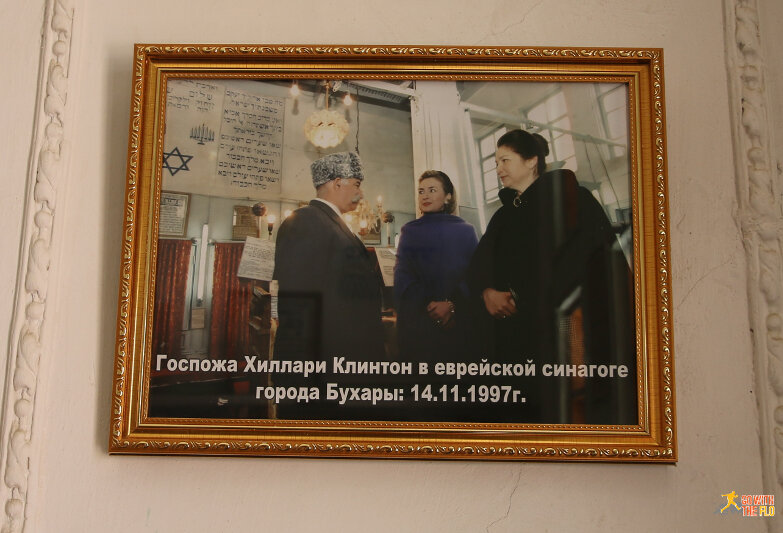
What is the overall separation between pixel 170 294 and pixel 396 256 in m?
0.49

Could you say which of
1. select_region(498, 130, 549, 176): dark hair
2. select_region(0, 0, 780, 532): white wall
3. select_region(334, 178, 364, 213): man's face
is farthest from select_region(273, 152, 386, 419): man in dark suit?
select_region(498, 130, 549, 176): dark hair

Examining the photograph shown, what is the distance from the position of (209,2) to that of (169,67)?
202 millimetres

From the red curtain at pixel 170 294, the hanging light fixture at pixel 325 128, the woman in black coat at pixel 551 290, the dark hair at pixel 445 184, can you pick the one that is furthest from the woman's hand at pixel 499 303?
the red curtain at pixel 170 294

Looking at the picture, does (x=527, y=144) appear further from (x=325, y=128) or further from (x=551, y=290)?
(x=325, y=128)

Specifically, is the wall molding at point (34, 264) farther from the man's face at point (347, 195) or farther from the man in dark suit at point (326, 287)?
the man's face at point (347, 195)

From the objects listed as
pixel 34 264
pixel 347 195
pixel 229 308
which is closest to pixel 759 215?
pixel 347 195

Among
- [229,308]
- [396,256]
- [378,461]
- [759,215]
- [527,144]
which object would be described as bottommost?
[378,461]

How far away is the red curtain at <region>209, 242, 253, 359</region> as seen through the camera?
46.3 inches

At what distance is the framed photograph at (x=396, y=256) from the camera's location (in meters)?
1.16

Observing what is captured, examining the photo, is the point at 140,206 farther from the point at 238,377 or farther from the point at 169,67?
the point at 238,377

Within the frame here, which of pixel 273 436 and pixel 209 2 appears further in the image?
pixel 209 2

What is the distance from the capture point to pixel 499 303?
119 cm

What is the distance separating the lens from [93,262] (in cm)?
123

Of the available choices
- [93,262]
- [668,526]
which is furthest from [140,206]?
[668,526]
